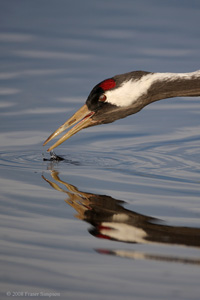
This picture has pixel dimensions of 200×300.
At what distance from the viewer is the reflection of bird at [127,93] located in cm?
836

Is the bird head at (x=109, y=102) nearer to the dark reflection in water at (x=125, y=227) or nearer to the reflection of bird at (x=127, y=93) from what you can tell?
the reflection of bird at (x=127, y=93)

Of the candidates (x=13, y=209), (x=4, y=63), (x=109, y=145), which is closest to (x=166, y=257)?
(x=13, y=209)

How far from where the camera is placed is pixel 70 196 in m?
7.31

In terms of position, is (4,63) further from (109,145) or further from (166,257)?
(166,257)

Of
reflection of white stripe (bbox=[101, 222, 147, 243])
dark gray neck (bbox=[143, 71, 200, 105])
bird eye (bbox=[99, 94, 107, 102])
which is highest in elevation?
dark gray neck (bbox=[143, 71, 200, 105])

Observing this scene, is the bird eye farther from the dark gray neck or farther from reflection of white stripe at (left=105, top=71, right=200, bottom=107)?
the dark gray neck

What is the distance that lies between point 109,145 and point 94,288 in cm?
450

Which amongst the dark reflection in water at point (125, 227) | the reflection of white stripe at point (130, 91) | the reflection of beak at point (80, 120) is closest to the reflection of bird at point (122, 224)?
the dark reflection in water at point (125, 227)

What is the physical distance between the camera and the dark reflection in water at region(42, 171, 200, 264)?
239 inches

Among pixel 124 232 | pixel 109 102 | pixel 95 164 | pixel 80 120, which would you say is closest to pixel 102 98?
pixel 109 102

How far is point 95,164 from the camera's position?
860 cm

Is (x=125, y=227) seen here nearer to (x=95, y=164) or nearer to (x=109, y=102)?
(x=95, y=164)

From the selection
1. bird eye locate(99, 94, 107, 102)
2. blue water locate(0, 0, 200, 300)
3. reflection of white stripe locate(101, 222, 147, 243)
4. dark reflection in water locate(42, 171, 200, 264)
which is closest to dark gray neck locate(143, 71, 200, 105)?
bird eye locate(99, 94, 107, 102)

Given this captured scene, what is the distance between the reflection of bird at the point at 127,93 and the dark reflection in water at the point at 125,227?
1.49 m
